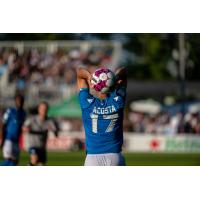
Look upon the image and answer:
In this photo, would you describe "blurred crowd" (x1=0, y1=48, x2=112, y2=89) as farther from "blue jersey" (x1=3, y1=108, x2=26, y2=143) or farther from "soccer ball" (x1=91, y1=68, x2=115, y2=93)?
"soccer ball" (x1=91, y1=68, x2=115, y2=93)

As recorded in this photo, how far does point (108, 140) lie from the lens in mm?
9961

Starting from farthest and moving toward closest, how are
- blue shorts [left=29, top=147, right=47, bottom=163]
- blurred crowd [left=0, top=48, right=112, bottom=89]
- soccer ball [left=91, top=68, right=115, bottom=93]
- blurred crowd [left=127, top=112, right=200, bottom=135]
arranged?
blurred crowd [left=0, top=48, right=112, bottom=89] < blurred crowd [left=127, top=112, right=200, bottom=135] < blue shorts [left=29, top=147, right=47, bottom=163] < soccer ball [left=91, top=68, right=115, bottom=93]

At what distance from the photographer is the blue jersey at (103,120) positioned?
9891 mm

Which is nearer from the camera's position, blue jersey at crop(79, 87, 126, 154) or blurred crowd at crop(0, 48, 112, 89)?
blue jersey at crop(79, 87, 126, 154)

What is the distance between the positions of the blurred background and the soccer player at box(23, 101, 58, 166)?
23.9 ft

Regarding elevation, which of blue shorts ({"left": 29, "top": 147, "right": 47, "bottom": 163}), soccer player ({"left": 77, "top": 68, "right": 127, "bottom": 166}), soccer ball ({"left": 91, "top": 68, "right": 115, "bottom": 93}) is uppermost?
soccer ball ({"left": 91, "top": 68, "right": 115, "bottom": 93})

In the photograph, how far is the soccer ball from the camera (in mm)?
9625

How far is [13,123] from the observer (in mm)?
16891

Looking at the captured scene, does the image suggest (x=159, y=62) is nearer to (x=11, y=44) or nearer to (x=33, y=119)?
(x=11, y=44)

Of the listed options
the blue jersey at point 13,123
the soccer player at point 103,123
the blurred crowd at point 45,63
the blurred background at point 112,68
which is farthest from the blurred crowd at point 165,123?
A: the soccer player at point 103,123

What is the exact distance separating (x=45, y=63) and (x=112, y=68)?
11.0ft

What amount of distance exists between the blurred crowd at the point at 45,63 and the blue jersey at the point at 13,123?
17107mm

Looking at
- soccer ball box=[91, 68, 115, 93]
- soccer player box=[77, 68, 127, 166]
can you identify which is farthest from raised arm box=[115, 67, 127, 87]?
soccer ball box=[91, 68, 115, 93]

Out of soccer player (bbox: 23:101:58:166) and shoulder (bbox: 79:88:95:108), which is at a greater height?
shoulder (bbox: 79:88:95:108)
